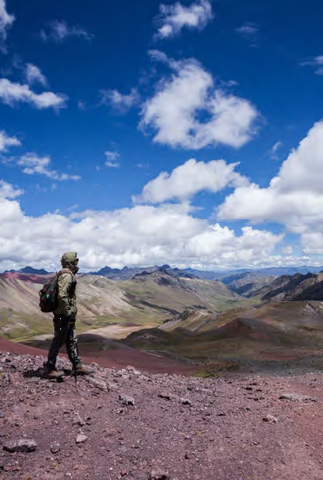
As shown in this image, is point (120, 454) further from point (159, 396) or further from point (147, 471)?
point (159, 396)

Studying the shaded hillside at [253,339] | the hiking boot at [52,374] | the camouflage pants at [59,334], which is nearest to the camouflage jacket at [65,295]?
the camouflage pants at [59,334]

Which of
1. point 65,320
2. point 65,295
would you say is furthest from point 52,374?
point 65,295

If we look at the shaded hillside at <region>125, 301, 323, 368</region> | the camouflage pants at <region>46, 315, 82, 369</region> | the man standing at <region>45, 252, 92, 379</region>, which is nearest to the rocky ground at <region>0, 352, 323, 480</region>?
the man standing at <region>45, 252, 92, 379</region>

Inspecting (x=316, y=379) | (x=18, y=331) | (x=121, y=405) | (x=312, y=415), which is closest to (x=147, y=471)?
(x=121, y=405)

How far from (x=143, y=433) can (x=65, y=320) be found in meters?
3.88

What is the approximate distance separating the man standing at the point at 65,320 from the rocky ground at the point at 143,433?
48 cm

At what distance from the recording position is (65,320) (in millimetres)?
10414

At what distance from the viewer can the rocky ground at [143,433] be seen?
21.8 feet

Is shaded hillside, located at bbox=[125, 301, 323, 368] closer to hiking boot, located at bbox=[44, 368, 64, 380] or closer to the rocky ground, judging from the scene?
the rocky ground

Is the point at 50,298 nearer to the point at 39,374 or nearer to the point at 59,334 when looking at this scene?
the point at 59,334

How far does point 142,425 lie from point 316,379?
39.9 ft

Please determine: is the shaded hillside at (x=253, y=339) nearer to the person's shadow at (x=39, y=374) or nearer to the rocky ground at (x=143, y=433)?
the rocky ground at (x=143, y=433)

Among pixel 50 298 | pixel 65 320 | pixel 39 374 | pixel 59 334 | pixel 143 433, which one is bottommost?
pixel 143 433

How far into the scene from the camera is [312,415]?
1025cm
